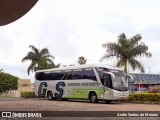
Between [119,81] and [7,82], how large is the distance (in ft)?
Answer: 110

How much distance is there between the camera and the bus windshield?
18953 mm

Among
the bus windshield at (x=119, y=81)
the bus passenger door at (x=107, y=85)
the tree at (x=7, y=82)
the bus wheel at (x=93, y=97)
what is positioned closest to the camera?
the bus passenger door at (x=107, y=85)

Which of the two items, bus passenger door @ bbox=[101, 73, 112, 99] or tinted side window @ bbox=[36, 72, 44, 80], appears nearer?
bus passenger door @ bbox=[101, 73, 112, 99]

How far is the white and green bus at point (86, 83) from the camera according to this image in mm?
18844

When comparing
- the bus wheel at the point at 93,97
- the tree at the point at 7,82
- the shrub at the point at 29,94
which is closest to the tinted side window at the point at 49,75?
the bus wheel at the point at 93,97

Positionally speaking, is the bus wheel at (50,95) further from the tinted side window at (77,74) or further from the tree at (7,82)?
the tree at (7,82)

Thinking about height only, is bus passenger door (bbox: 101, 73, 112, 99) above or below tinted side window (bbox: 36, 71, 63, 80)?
below

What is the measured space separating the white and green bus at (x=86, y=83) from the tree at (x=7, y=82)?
26599 mm

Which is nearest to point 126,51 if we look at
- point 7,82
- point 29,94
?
point 29,94

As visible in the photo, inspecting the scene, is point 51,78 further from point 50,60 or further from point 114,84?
point 50,60

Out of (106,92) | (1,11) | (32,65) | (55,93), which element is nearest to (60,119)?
(1,11)

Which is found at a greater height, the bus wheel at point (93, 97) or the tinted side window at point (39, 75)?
the tinted side window at point (39, 75)

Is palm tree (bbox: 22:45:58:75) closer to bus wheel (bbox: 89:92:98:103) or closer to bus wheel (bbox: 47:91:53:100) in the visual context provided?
bus wheel (bbox: 47:91:53:100)

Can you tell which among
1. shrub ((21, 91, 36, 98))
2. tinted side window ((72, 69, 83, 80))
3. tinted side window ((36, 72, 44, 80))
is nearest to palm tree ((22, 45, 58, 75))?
shrub ((21, 91, 36, 98))
